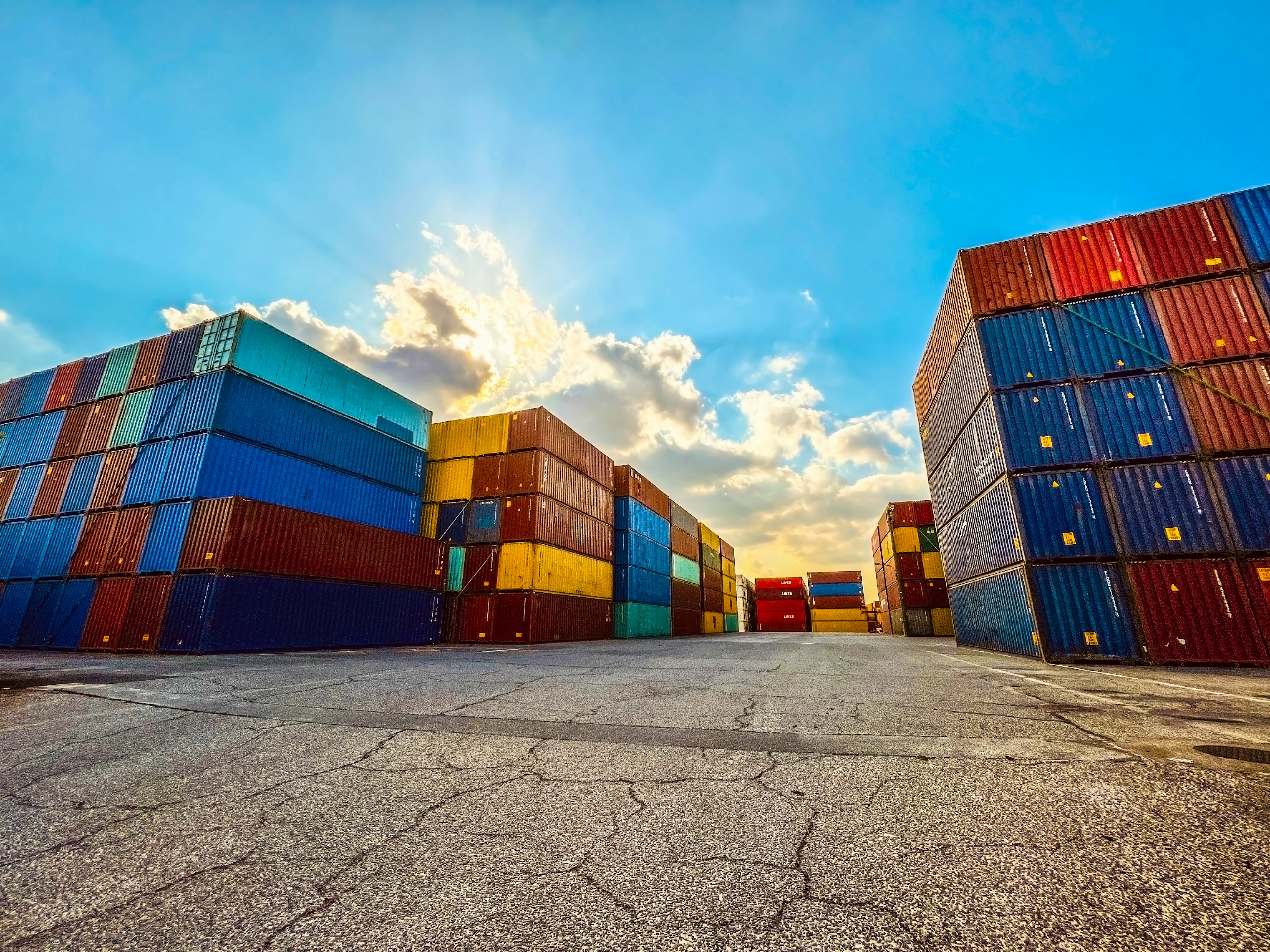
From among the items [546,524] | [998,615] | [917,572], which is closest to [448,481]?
[546,524]

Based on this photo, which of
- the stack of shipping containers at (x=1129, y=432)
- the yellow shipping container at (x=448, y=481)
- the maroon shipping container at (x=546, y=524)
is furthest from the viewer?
the yellow shipping container at (x=448, y=481)

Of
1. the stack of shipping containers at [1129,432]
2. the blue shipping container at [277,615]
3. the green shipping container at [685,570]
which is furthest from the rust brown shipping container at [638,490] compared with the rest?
the stack of shipping containers at [1129,432]

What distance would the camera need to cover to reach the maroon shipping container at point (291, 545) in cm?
1396

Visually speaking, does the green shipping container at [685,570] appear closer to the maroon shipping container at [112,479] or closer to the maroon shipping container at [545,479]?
the maroon shipping container at [545,479]

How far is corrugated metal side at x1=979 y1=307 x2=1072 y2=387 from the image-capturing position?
13.4m

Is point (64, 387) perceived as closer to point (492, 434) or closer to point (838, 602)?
point (492, 434)

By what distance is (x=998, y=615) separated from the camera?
14750mm

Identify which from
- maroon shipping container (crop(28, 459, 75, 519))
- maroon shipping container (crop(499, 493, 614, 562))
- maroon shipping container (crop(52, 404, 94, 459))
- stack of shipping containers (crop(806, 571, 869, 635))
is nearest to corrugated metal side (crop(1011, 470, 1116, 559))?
maroon shipping container (crop(499, 493, 614, 562))

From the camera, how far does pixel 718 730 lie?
4.52 meters

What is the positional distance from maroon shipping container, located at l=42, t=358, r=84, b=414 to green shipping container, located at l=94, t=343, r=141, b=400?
1.80 meters

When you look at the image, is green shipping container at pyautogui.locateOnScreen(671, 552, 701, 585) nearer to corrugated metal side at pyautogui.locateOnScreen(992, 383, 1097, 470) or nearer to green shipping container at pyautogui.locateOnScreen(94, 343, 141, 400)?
corrugated metal side at pyautogui.locateOnScreen(992, 383, 1097, 470)

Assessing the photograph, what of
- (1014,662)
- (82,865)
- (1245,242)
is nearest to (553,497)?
(1014,662)

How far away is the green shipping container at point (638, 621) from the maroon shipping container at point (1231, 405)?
81.6 ft

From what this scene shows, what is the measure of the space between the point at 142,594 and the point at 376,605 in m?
6.32
